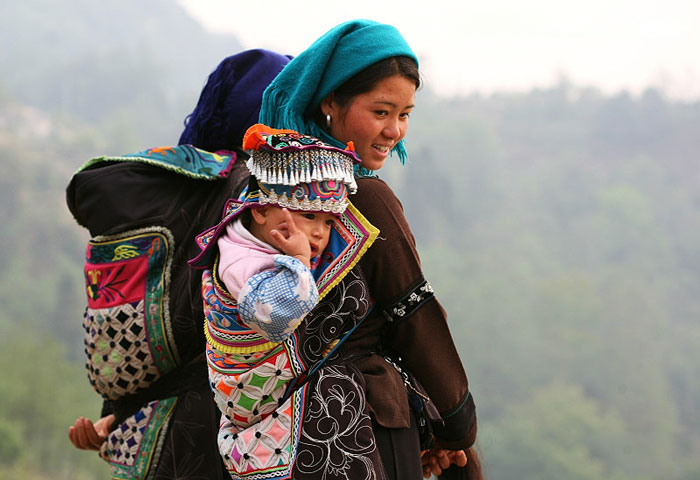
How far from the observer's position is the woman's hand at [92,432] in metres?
2.00

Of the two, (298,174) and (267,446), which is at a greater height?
(298,174)

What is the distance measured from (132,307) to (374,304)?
2.06 ft

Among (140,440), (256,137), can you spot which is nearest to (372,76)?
(256,137)

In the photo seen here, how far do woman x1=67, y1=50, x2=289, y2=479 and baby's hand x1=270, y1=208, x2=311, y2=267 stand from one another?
0.52 m

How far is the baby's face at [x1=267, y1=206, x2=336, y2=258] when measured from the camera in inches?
54.7

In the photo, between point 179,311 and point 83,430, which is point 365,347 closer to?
point 179,311

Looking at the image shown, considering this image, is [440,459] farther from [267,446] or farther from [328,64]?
[328,64]

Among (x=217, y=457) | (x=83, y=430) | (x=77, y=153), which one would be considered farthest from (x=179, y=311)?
(x=77, y=153)

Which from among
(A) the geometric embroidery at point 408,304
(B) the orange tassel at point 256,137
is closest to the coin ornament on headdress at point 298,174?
(B) the orange tassel at point 256,137

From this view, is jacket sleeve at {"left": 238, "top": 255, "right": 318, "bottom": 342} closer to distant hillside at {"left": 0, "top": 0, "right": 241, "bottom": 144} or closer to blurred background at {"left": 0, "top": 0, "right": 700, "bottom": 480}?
blurred background at {"left": 0, "top": 0, "right": 700, "bottom": 480}

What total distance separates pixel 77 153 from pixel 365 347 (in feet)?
153

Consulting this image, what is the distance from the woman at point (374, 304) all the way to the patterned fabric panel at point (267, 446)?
4 centimetres

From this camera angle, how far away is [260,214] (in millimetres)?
1415

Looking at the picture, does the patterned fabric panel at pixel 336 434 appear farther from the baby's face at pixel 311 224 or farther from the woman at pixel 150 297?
the woman at pixel 150 297
